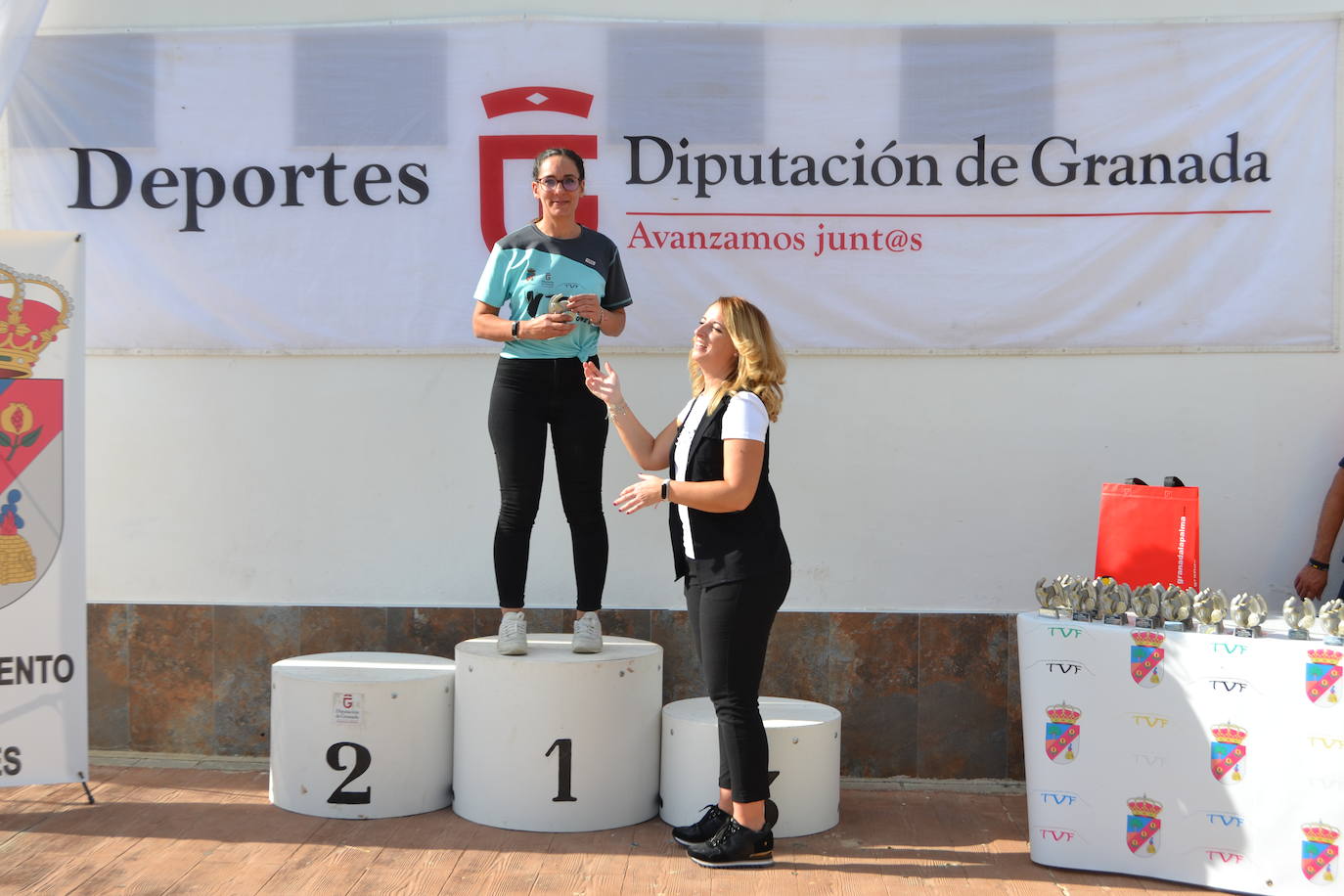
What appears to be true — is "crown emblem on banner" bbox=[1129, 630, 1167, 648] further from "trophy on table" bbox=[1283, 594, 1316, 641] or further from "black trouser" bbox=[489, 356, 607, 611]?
"black trouser" bbox=[489, 356, 607, 611]

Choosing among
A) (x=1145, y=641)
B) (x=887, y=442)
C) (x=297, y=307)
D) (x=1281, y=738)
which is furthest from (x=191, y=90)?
(x=1281, y=738)

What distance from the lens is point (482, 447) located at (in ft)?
14.1

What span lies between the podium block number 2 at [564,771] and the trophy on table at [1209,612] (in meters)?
1.73

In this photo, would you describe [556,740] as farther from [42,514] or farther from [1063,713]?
[42,514]

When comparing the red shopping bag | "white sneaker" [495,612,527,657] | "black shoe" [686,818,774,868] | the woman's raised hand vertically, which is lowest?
"black shoe" [686,818,774,868]

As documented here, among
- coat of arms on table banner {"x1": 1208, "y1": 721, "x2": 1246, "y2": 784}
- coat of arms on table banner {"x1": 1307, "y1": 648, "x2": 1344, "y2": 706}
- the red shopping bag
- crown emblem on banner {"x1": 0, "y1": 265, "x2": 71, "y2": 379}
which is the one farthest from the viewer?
crown emblem on banner {"x1": 0, "y1": 265, "x2": 71, "y2": 379}

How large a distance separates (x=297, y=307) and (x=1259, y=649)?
10.5ft

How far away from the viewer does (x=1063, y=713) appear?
10.8ft

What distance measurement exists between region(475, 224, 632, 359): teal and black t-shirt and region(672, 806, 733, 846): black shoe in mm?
1380

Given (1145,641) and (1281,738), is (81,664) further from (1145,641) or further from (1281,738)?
(1281,738)

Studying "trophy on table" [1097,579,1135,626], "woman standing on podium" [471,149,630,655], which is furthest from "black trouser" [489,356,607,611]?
"trophy on table" [1097,579,1135,626]

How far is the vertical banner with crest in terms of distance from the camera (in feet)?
12.1

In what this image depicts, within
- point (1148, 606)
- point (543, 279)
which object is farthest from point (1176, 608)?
point (543, 279)

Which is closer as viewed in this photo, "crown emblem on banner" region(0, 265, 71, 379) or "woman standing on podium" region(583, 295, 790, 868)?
"woman standing on podium" region(583, 295, 790, 868)
